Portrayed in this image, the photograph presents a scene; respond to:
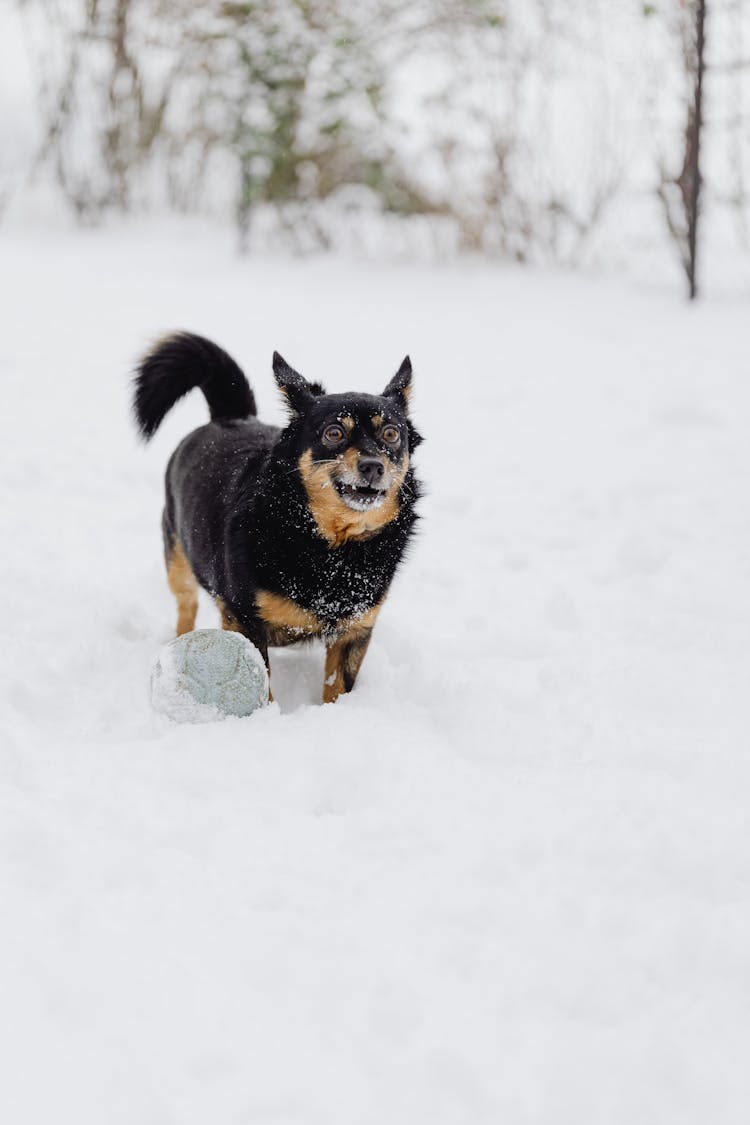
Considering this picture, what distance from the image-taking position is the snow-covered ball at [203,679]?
117 inches

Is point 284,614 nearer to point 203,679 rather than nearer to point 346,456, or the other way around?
point 203,679

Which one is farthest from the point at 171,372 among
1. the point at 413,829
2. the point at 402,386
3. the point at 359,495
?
the point at 413,829

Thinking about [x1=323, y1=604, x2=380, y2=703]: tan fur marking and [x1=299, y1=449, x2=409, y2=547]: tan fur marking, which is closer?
[x1=299, y1=449, x2=409, y2=547]: tan fur marking

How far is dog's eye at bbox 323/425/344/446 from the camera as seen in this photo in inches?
122

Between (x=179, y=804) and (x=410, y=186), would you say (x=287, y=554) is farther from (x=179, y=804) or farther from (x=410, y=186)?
(x=410, y=186)

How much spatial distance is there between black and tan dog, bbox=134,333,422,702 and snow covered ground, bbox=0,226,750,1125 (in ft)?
0.94

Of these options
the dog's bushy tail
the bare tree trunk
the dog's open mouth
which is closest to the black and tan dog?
the dog's open mouth

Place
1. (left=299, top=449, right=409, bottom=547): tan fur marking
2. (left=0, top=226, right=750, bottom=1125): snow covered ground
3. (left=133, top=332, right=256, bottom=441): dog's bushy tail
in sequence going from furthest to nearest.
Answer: (left=133, top=332, right=256, bottom=441): dog's bushy tail
(left=299, top=449, right=409, bottom=547): tan fur marking
(left=0, top=226, right=750, bottom=1125): snow covered ground

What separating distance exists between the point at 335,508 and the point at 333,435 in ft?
0.74

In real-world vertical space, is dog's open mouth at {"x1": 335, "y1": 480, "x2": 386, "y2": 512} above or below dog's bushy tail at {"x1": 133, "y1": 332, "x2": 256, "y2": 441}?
below

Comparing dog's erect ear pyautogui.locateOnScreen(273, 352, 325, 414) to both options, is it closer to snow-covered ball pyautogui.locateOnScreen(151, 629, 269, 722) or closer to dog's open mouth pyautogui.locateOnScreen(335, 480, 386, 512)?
dog's open mouth pyautogui.locateOnScreen(335, 480, 386, 512)

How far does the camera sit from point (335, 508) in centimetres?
311

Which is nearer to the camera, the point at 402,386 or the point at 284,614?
the point at 284,614

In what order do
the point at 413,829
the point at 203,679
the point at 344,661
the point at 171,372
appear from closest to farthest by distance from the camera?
the point at 413,829 < the point at 203,679 < the point at 344,661 < the point at 171,372
